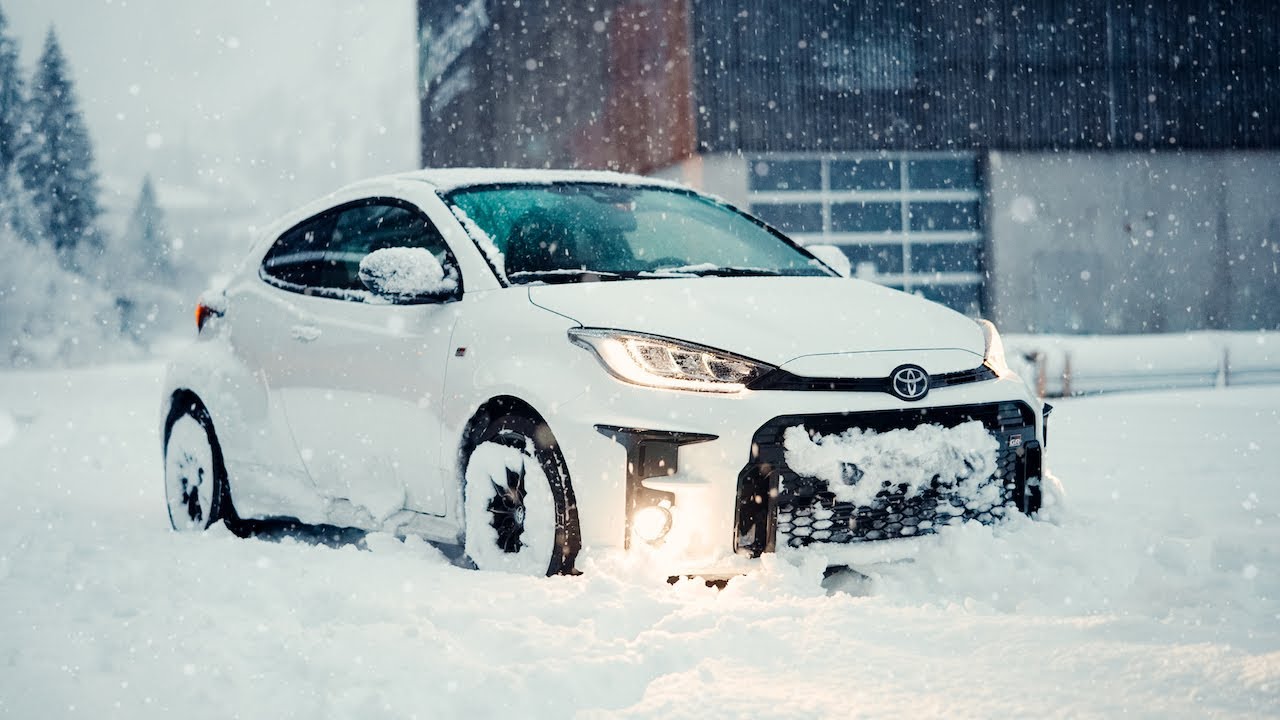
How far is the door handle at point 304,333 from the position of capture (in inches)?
231

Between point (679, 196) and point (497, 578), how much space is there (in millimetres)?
2313

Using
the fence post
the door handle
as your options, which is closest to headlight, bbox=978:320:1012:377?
the door handle

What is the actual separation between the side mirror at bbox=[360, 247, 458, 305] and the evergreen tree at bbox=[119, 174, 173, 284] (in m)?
77.9

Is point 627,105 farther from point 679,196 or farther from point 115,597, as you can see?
point 115,597

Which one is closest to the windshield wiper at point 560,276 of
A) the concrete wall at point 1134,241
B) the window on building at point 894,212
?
the window on building at point 894,212

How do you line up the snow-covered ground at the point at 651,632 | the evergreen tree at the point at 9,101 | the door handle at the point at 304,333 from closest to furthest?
the snow-covered ground at the point at 651,632, the door handle at the point at 304,333, the evergreen tree at the point at 9,101

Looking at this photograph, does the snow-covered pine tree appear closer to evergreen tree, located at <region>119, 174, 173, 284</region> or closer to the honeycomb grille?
evergreen tree, located at <region>119, 174, 173, 284</region>

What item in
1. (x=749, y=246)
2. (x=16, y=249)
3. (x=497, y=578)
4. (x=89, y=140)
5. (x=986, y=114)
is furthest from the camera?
(x=89, y=140)

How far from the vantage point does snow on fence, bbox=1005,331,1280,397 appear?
16.7 m

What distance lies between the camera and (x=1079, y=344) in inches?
671

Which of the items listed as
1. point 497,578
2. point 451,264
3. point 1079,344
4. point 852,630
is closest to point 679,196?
point 451,264

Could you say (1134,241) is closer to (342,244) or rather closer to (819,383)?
(342,244)

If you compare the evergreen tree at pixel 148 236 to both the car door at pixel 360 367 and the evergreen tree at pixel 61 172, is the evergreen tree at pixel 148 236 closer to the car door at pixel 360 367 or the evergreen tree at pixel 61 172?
the evergreen tree at pixel 61 172

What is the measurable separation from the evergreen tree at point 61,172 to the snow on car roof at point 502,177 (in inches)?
2125
